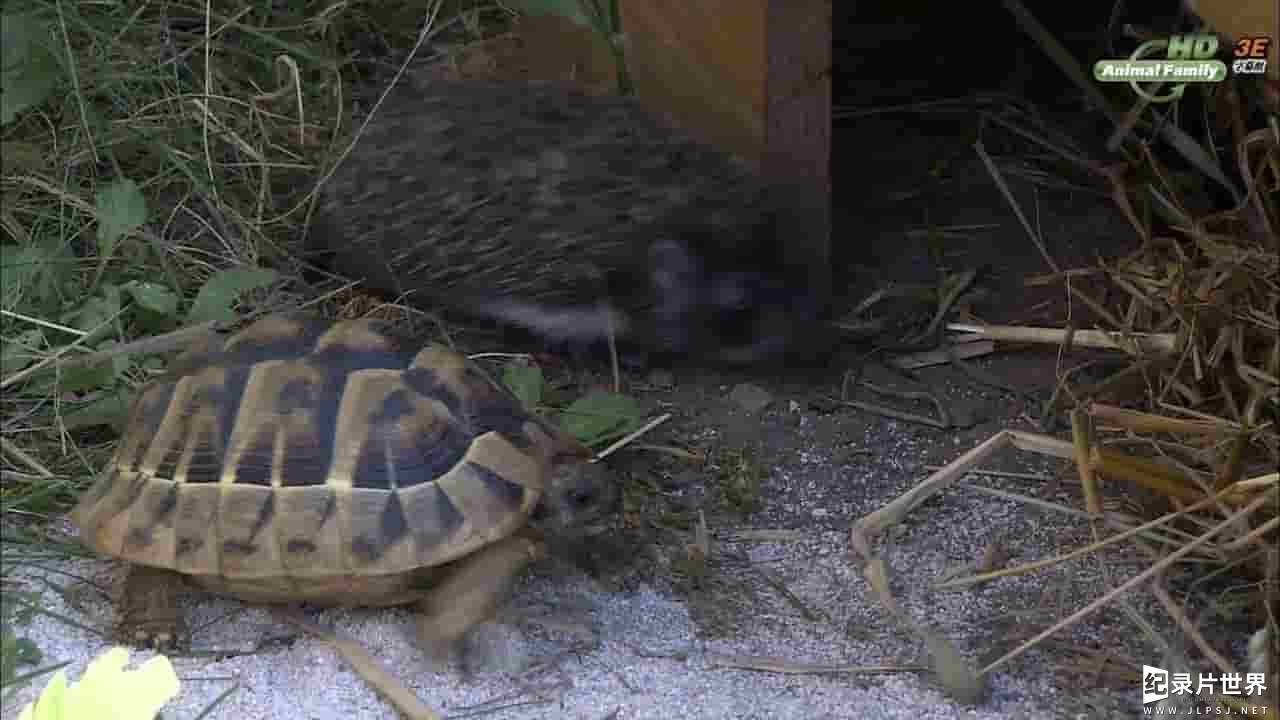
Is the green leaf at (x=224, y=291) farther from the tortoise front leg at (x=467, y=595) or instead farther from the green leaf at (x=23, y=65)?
the tortoise front leg at (x=467, y=595)

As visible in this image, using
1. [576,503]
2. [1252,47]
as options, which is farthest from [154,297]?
[1252,47]

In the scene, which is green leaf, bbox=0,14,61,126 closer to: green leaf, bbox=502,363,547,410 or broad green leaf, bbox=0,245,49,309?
broad green leaf, bbox=0,245,49,309

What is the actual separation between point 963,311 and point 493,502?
0.97 m

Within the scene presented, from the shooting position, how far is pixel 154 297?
191 centimetres

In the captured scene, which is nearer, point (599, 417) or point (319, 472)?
point (319, 472)

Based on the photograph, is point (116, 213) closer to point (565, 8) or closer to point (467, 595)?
point (565, 8)

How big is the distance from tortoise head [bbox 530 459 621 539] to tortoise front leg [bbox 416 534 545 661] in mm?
34

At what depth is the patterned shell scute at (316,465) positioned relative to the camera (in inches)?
57.1

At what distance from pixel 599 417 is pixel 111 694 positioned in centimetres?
133

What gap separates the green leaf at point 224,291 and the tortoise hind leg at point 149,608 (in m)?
0.46

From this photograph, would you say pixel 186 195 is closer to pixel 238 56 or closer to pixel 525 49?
pixel 238 56

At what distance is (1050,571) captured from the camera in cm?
157

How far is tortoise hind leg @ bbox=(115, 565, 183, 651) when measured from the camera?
4.95 feet

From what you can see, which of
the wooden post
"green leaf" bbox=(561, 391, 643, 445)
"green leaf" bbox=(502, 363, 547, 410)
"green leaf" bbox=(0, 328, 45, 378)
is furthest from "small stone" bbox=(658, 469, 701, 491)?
"green leaf" bbox=(0, 328, 45, 378)
